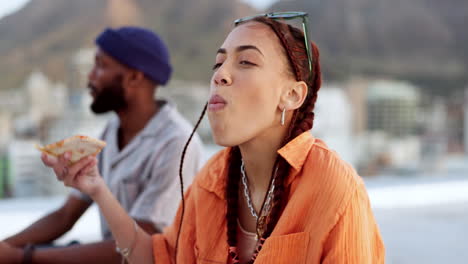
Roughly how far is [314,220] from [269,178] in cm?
19

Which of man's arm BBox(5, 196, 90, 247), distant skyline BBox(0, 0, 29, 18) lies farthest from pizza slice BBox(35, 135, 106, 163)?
distant skyline BBox(0, 0, 29, 18)

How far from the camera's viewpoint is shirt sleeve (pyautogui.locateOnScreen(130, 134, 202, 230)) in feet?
6.25

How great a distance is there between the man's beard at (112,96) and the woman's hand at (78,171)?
0.85 metres

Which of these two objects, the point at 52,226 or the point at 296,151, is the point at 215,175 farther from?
the point at 52,226

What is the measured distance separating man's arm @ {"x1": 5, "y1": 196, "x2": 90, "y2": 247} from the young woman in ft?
2.32

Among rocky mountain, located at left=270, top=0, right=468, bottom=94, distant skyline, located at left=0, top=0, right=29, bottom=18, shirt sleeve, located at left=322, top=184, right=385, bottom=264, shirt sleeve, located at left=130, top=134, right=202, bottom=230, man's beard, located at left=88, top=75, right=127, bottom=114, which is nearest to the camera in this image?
shirt sleeve, located at left=322, top=184, right=385, bottom=264

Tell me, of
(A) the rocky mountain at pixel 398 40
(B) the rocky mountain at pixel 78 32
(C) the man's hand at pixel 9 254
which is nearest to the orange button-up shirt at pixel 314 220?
(C) the man's hand at pixel 9 254

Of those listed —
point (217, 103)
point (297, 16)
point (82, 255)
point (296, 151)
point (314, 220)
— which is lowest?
point (82, 255)

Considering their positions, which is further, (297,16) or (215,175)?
(215,175)

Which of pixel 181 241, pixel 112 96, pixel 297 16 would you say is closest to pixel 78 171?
pixel 181 241

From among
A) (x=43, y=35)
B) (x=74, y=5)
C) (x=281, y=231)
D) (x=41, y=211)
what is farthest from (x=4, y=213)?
(x=281, y=231)

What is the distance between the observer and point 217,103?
1171 mm

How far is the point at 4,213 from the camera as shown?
14.1 feet

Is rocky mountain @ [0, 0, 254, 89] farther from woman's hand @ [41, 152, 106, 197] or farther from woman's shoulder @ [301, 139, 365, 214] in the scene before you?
woman's shoulder @ [301, 139, 365, 214]
